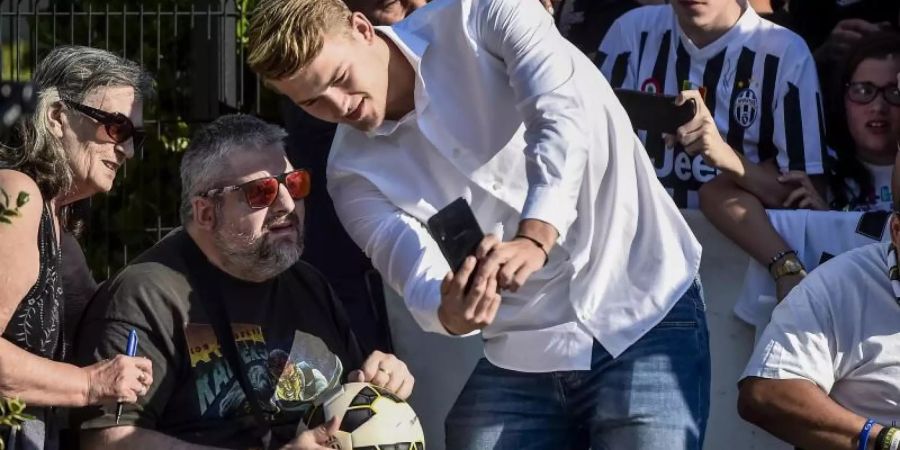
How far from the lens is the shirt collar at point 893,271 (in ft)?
14.6

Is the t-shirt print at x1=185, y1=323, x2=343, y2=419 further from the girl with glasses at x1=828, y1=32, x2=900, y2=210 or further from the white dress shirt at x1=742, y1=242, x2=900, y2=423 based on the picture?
the girl with glasses at x1=828, y1=32, x2=900, y2=210

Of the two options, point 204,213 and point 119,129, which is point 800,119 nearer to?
point 204,213

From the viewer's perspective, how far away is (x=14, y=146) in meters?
4.15

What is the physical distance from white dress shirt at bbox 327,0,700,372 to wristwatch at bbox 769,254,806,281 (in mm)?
1068

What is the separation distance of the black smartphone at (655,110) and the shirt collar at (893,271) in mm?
844

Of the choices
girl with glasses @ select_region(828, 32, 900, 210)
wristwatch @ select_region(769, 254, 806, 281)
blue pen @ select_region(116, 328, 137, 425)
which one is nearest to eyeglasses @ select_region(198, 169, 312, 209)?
blue pen @ select_region(116, 328, 137, 425)

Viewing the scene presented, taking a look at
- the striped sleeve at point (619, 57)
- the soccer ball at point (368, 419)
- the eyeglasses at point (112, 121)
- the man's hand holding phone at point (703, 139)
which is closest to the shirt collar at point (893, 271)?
the man's hand holding phone at point (703, 139)

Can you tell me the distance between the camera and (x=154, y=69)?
26.2 feet

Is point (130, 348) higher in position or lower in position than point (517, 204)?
lower

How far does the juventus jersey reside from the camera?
18.2 ft

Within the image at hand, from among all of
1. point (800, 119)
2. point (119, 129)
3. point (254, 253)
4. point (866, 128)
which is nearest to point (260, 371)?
point (254, 253)

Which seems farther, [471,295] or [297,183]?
[297,183]

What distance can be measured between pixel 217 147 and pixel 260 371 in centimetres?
64

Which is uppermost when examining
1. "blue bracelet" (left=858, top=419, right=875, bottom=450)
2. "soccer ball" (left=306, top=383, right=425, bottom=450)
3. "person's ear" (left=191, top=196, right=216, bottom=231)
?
"person's ear" (left=191, top=196, right=216, bottom=231)
